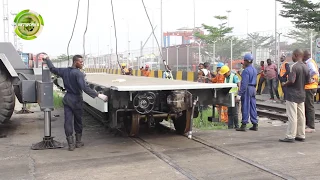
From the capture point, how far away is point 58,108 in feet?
42.1

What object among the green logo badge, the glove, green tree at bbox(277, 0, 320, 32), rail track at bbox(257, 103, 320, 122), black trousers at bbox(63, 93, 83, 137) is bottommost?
rail track at bbox(257, 103, 320, 122)

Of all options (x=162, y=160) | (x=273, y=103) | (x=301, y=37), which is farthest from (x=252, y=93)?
(x=301, y=37)

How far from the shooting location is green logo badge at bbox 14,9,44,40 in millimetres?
11023

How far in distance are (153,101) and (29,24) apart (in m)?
6.17

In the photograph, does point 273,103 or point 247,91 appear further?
point 273,103

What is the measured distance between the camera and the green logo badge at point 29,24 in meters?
11.0

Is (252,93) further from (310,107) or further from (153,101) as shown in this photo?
(153,101)

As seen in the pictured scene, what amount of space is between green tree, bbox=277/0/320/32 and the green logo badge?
1043 cm

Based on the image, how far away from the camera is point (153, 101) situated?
660cm

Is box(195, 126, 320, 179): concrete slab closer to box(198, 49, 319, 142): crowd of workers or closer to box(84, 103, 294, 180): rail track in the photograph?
box(84, 103, 294, 180): rail track

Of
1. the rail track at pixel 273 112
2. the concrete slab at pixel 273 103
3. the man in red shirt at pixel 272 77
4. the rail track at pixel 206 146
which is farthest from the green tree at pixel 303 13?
the rail track at pixel 206 146

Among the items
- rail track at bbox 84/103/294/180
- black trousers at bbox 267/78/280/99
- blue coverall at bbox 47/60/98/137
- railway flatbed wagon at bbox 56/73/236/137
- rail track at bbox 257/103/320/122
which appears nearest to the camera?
rail track at bbox 84/103/294/180

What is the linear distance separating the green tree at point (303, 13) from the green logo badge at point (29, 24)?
10433 millimetres

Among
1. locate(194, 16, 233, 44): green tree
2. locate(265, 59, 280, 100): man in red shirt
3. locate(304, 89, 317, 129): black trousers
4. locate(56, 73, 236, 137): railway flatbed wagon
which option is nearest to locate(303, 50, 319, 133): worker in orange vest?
locate(304, 89, 317, 129): black trousers
